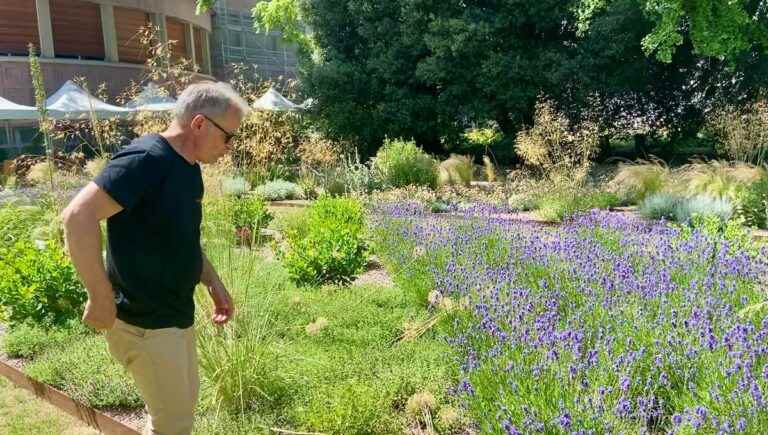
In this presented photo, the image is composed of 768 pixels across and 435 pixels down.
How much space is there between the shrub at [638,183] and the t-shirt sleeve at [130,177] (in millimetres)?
9434

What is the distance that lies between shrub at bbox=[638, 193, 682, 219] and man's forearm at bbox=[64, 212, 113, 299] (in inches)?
318

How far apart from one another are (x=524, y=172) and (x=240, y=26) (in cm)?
2177

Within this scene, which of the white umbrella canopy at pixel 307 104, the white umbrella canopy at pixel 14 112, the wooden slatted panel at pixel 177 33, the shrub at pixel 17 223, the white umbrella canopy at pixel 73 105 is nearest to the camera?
the shrub at pixel 17 223

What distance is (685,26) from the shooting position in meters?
15.3

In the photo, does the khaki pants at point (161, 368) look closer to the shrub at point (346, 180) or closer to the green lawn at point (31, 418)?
the green lawn at point (31, 418)

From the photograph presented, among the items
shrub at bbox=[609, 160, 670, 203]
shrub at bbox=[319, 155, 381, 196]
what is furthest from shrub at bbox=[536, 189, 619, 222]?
shrub at bbox=[319, 155, 381, 196]

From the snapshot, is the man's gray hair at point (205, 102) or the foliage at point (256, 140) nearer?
the man's gray hair at point (205, 102)

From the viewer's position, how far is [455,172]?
1344 centimetres

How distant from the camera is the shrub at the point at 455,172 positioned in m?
13.2

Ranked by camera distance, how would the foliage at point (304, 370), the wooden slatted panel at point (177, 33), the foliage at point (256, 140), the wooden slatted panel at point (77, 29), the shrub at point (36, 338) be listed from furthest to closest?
→ the wooden slatted panel at point (177, 33)
the wooden slatted panel at point (77, 29)
the foliage at point (256, 140)
the shrub at point (36, 338)
the foliage at point (304, 370)

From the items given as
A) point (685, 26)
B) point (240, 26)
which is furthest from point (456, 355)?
point (240, 26)

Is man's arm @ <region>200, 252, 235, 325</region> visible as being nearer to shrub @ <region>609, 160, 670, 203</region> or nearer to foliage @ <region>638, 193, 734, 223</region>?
foliage @ <region>638, 193, 734, 223</region>

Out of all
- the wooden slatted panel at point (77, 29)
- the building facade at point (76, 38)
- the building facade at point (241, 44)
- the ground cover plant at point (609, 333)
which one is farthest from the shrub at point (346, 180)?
the building facade at point (241, 44)

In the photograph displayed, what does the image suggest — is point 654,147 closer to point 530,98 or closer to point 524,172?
point 530,98
